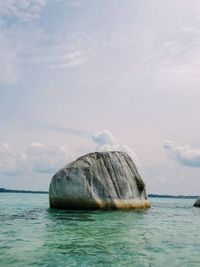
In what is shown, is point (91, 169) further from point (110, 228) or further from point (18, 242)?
point (18, 242)

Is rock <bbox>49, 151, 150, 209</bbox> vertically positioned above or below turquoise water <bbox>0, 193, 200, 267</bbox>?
above

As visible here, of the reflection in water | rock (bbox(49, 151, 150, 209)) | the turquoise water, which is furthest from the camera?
rock (bbox(49, 151, 150, 209))

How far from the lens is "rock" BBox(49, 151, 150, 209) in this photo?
112 ft

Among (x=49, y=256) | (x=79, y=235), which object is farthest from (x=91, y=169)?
(x=49, y=256)

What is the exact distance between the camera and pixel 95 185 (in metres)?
34.8

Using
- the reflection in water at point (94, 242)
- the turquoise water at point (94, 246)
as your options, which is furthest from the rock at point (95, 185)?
the turquoise water at point (94, 246)

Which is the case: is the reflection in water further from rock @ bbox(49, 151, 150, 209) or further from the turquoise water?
rock @ bbox(49, 151, 150, 209)

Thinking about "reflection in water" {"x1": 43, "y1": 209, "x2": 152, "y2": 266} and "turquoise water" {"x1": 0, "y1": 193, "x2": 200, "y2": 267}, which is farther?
"reflection in water" {"x1": 43, "y1": 209, "x2": 152, "y2": 266}

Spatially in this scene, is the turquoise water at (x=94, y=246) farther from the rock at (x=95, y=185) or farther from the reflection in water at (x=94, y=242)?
the rock at (x=95, y=185)

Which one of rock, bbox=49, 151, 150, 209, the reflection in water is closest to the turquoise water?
the reflection in water

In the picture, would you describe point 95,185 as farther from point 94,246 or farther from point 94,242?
point 94,246

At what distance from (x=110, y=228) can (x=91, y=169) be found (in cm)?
1488

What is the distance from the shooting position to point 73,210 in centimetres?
3378

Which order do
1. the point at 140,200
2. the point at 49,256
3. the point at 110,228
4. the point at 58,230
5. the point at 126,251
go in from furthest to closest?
the point at 140,200 → the point at 110,228 → the point at 58,230 → the point at 126,251 → the point at 49,256
